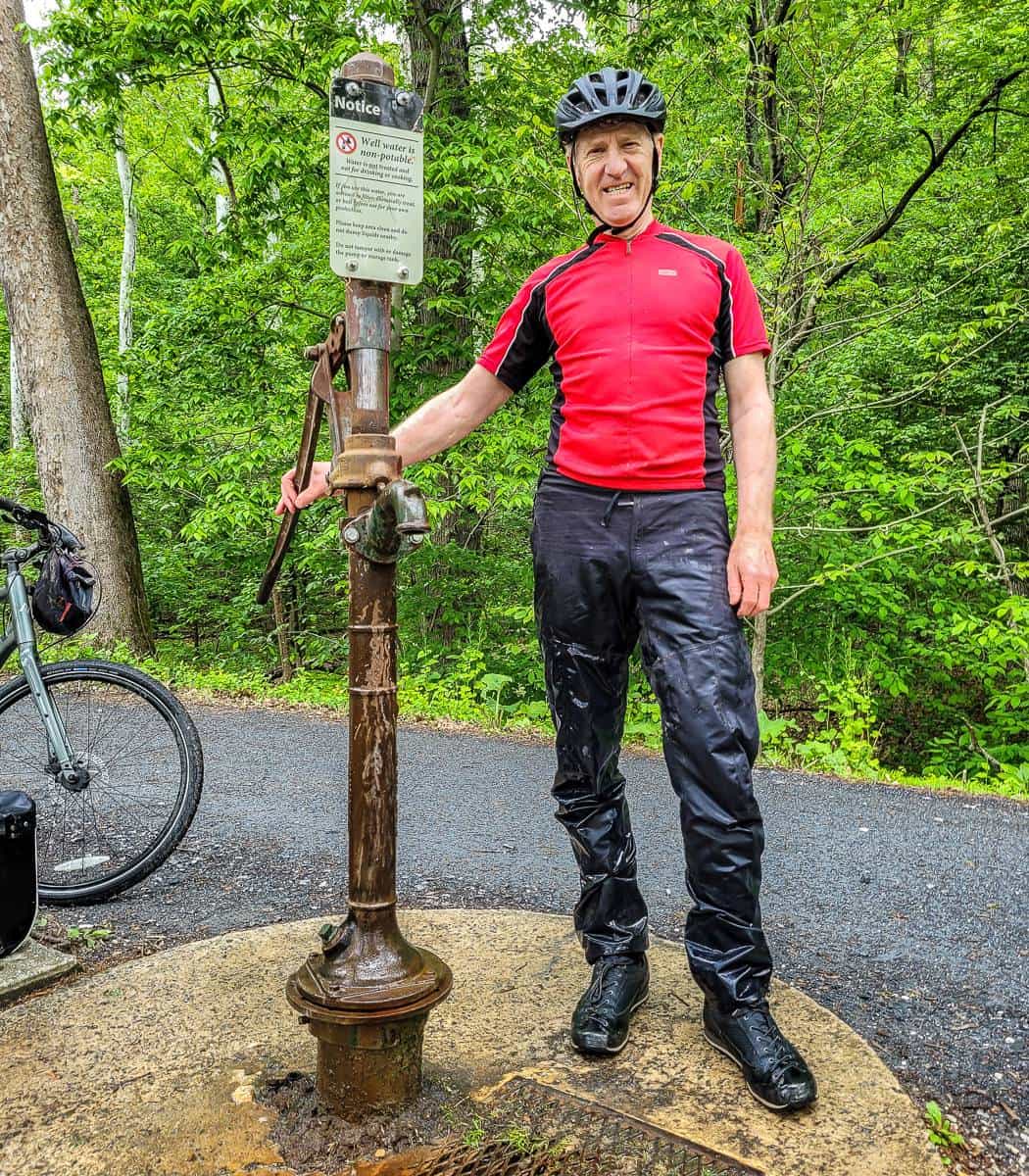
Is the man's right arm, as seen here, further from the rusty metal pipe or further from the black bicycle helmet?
the black bicycle helmet

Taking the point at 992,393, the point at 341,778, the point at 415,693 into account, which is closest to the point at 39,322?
the point at 415,693

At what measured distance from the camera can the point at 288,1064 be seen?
229 cm

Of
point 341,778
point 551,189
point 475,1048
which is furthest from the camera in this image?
point 551,189

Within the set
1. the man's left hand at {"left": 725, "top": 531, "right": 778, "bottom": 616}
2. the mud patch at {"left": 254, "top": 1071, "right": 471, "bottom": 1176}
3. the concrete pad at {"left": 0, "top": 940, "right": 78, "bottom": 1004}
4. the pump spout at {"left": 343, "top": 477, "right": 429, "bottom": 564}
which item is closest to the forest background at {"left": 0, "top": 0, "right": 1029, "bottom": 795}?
the man's left hand at {"left": 725, "top": 531, "right": 778, "bottom": 616}

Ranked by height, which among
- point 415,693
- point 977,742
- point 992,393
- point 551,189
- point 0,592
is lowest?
point 977,742

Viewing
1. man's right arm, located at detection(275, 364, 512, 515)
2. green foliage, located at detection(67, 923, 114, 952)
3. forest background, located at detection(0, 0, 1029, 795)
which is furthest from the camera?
forest background, located at detection(0, 0, 1029, 795)

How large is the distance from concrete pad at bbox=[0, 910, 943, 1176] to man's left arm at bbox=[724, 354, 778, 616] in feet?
3.49

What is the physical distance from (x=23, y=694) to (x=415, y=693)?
→ 4.37 metres

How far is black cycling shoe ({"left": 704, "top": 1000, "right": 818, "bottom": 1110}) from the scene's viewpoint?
6.93ft

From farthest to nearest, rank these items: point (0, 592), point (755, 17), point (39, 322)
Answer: point (39, 322) → point (755, 17) → point (0, 592)

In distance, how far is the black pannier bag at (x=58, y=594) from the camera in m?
3.52

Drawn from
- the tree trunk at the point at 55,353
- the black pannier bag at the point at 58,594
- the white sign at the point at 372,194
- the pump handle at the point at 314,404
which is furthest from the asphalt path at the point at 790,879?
the tree trunk at the point at 55,353

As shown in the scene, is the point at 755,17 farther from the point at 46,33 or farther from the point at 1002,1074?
the point at 1002,1074

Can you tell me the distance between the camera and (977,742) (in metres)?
9.17
